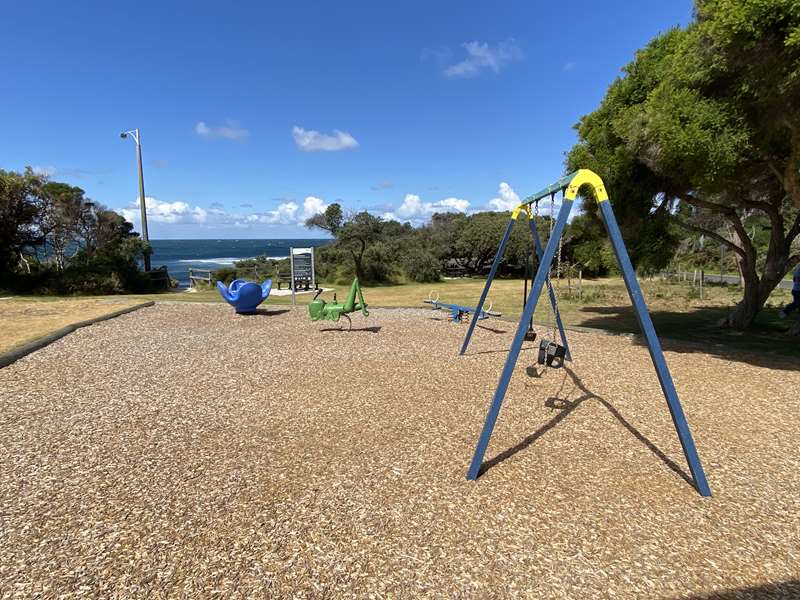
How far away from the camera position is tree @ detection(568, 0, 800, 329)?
18.5 ft

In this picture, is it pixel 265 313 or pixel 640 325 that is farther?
pixel 265 313

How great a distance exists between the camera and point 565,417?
4973mm

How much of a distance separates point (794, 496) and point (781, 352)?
19.7ft

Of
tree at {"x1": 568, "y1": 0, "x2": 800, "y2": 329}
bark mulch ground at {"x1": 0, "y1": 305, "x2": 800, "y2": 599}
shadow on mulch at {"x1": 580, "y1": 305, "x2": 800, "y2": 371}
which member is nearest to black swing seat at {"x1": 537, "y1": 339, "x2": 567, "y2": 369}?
bark mulch ground at {"x1": 0, "y1": 305, "x2": 800, "y2": 599}

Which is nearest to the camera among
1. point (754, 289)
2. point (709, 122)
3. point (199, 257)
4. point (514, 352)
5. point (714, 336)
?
point (514, 352)

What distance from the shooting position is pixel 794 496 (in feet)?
11.1

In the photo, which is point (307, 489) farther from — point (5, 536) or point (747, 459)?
point (747, 459)

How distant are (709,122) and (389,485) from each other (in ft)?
21.8

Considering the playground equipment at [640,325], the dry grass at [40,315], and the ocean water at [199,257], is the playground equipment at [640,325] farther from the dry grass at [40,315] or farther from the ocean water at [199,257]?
the ocean water at [199,257]

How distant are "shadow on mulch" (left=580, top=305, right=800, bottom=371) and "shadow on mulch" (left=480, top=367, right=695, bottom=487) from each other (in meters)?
3.47

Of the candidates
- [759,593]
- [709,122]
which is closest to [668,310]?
[709,122]

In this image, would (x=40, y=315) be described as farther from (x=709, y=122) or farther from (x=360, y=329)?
(x=709, y=122)

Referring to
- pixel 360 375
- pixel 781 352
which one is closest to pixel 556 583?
pixel 360 375

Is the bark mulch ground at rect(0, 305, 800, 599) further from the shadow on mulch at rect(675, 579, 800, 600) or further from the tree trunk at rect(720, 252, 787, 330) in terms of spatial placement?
the tree trunk at rect(720, 252, 787, 330)
